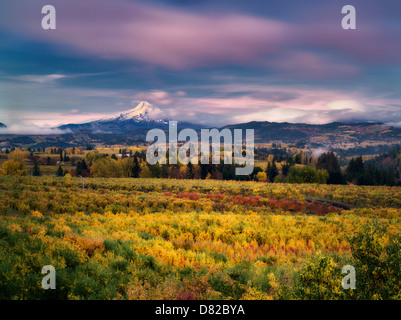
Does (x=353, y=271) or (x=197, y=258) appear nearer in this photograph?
(x=353, y=271)

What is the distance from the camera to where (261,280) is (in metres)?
7.22

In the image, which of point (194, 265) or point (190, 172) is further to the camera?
point (190, 172)

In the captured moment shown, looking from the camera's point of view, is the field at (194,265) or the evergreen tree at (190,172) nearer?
the field at (194,265)

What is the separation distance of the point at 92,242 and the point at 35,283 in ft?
10.0

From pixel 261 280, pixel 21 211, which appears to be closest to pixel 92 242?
pixel 261 280

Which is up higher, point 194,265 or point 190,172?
point 194,265

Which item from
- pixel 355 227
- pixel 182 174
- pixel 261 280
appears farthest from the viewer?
pixel 182 174

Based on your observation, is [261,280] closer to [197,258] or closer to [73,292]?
[197,258]

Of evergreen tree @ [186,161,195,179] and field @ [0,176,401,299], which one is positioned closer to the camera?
field @ [0,176,401,299]

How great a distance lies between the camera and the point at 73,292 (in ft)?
20.5
